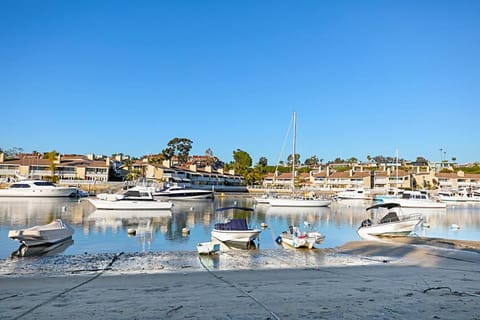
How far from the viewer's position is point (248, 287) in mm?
10922

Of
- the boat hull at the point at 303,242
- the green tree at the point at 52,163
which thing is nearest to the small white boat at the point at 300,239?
the boat hull at the point at 303,242

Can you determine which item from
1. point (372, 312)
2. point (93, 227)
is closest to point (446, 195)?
point (93, 227)

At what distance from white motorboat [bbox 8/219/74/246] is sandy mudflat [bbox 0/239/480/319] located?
130 inches

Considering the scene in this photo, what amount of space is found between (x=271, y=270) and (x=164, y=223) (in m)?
23.8

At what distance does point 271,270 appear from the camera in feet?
49.3

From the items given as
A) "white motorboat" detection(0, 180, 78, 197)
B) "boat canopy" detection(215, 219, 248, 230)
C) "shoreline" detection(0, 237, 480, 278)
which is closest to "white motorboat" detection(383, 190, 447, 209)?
"shoreline" detection(0, 237, 480, 278)

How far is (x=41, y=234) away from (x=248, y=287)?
15.0 m

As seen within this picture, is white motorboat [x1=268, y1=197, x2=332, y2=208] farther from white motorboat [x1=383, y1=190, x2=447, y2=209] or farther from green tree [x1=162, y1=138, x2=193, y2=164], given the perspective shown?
green tree [x1=162, y1=138, x2=193, y2=164]

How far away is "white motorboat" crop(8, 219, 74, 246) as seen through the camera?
20609 millimetres

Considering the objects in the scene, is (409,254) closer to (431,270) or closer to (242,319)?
(431,270)

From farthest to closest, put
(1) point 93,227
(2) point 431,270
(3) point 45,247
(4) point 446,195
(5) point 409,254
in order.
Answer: (4) point 446,195 → (1) point 93,227 → (3) point 45,247 → (5) point 409,254 → (2) point 431,270

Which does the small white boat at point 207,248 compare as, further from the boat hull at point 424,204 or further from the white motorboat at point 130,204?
the boat hull at point 424,204

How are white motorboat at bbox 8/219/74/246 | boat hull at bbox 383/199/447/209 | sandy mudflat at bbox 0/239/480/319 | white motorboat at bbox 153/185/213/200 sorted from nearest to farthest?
→ sandy mudflat at bbox 0/239/480/319
white motorboat at bbox 8/219/74/246
boat hull at bbox 383/199/447/209
white motorboat at bbox 153/185/213/200

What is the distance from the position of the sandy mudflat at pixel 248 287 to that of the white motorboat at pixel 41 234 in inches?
130
